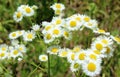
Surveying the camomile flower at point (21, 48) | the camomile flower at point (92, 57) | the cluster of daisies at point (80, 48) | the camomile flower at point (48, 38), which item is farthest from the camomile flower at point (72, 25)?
the camomile flower at point (21, 48)

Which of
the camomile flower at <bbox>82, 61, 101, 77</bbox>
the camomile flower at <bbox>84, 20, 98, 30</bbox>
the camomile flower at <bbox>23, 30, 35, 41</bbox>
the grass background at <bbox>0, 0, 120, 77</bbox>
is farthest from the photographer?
the grass background at <bbox>0, 0, 120, 77</bbox>

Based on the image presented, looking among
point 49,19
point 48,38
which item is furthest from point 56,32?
point 49,19

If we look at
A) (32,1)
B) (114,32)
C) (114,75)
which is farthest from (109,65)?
(32,1)

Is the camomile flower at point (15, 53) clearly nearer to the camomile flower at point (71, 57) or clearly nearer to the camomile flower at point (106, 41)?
the camomile flower at point (71, 57)

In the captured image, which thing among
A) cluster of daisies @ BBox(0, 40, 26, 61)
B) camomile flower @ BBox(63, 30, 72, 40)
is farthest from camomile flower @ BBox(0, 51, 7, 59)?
camomile flower @ BBox(63, 30, 72, 40)

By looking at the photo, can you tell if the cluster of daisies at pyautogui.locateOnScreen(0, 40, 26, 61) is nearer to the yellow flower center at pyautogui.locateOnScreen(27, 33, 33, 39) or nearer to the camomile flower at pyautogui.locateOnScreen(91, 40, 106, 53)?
the yellow flower center at pyautogui.locateOnScreen(27, 33, 33, 39)

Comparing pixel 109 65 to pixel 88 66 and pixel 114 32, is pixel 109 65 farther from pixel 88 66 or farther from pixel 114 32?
pixel 88 66
